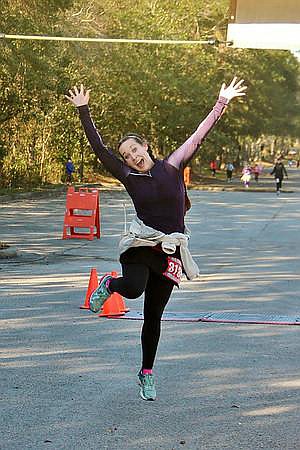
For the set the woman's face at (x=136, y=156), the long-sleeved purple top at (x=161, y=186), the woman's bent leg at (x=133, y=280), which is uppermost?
the woman's face at (x=136, y=156)

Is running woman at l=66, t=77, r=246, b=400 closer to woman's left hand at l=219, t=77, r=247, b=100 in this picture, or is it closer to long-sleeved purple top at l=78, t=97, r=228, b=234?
long-sleeved purple top at l=78, t=97, r=228, b=234

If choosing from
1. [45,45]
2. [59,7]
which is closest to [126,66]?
[45,45]

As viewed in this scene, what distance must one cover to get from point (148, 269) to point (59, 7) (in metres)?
23.6

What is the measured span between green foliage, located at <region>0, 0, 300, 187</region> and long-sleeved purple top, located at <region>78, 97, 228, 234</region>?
2497 cm

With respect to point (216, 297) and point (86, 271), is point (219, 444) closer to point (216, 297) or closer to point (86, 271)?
point (216, 297)

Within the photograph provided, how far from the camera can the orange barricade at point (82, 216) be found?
2053 centimetres

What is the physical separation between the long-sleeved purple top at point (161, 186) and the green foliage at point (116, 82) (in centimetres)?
2497

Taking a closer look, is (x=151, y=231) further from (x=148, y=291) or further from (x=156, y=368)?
(x=156, y=368)

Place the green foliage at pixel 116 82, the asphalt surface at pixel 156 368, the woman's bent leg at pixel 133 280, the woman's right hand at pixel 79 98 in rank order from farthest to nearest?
the green foliage at pixel 116 82
the woman's right hand at pixel 79 98
the woman's bent leg at pixel 133 280
the asphalt surface at pixel 156 368

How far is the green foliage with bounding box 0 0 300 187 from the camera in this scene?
3734cm

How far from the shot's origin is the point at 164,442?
18.2 feet

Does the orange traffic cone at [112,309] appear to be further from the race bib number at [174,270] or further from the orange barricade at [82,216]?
the orange barricade at [82,216]

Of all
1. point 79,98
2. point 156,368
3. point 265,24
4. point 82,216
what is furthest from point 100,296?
point 265,24

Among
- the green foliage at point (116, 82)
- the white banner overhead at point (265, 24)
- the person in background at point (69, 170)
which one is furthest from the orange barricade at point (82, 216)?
the person in background at point (69, 170)
